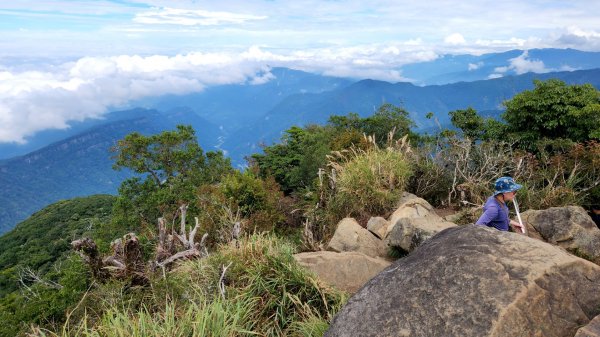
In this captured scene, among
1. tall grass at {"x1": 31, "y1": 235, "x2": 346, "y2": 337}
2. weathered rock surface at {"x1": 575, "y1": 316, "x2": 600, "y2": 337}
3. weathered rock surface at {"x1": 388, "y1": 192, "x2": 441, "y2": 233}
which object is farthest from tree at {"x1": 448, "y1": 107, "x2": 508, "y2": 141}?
weathered rock surface at {"x1": 575, "y1": 316, "x2": 600, "y2": 337}

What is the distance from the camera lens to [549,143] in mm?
12906

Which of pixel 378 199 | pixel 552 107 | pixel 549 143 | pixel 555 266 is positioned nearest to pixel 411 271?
pixel 555 266

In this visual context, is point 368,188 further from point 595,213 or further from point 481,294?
point 481,294

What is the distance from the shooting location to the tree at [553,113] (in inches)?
525

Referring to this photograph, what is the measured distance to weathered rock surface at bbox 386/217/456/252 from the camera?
7367 mm

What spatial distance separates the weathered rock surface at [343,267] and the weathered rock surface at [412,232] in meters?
0.64

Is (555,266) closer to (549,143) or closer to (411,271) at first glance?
(411,271)

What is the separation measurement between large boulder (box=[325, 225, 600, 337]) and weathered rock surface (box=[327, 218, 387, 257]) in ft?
14.9

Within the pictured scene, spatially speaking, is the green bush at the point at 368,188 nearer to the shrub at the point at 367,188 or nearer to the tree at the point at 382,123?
the shrub at the point at 367,188

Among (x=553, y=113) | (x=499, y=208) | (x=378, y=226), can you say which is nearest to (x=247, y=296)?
(x=499, y=208)

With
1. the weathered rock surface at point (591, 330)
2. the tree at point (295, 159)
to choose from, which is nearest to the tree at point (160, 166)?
the tree at point (295, 159)

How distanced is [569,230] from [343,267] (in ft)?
13.5

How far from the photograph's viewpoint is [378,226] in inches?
362

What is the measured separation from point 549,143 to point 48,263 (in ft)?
153
